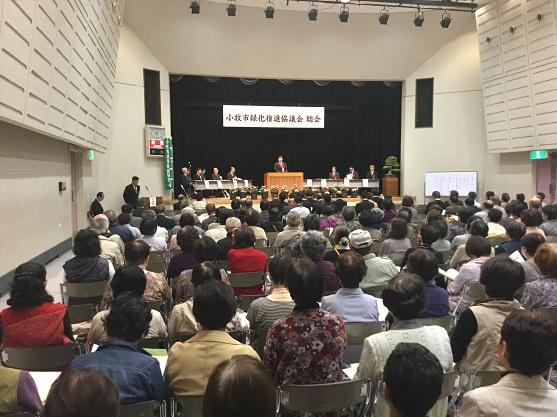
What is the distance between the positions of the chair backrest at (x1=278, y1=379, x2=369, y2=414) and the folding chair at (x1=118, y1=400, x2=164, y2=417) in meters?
0.55

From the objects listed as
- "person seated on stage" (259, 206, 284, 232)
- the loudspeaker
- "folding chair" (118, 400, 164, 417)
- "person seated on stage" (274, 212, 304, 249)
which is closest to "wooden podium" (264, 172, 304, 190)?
the loudspeaker

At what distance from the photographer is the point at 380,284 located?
407cm

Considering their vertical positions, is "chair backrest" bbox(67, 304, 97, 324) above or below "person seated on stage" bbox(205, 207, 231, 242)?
below

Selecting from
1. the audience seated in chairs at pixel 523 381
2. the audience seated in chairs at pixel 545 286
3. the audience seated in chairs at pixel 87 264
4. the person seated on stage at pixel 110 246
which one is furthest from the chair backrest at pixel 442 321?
the person seated on stage at pixel 110 246

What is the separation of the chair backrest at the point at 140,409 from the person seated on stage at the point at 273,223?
17.0ft

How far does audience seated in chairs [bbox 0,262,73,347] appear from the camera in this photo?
9.26ft

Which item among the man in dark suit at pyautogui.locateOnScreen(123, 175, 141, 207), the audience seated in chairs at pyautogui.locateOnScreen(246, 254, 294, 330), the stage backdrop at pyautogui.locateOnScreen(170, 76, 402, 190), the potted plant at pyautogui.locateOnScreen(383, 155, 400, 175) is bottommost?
the audience seated in chairs at pyautogui.locateOnScreen(246, 254, 294, 330)

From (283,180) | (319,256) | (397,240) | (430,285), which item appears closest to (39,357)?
(319,256)

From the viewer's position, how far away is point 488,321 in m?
2.54

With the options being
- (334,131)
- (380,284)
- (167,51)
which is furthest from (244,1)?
(380,284)

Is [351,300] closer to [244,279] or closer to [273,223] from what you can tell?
[244,279]

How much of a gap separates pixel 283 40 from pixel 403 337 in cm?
1403

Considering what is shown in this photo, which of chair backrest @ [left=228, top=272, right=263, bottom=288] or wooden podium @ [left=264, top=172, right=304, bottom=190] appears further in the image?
wooden podium @ [left=264, top=172, right=304, bottom=190]

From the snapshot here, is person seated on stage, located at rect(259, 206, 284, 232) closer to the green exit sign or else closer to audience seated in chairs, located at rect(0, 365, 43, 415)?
audience seated in chairs, located at rect(0, 365, 43, 415)
